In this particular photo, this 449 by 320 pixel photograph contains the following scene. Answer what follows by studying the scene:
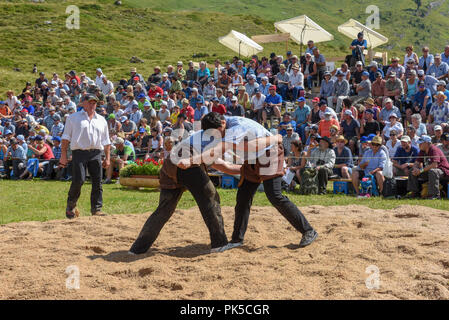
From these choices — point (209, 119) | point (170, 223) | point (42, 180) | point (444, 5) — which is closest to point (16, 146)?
point (42, 180)

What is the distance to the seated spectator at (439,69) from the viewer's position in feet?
55.2

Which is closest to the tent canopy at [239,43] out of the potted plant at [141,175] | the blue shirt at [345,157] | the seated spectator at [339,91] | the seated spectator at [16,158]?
the seated spectator at [339,91]

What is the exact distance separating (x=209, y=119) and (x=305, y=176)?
6458mm

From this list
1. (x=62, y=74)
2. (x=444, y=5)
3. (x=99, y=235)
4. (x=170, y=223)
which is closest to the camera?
(x=99, y=235)

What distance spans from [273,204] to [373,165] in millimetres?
5905

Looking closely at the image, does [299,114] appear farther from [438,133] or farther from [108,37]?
[108,37]

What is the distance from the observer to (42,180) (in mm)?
17312

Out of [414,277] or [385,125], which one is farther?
[385,125]

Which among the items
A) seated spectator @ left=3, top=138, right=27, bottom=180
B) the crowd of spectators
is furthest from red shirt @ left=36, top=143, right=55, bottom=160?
seated spectator @ left=3, top=138, right=27, bottom=180

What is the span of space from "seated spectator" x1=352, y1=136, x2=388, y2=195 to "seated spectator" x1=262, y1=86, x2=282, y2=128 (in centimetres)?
502

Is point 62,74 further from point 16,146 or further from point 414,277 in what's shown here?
point 414,277

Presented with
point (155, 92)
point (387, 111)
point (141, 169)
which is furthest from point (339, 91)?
point (155, 92)

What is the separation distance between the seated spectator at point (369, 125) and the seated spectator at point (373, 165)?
5.62ft

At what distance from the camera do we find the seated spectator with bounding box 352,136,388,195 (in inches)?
490
